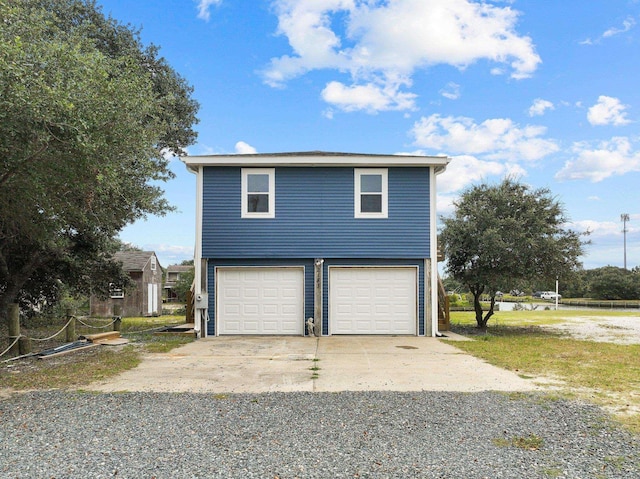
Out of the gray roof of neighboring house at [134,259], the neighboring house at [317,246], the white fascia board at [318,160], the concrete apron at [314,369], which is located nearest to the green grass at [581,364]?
the concrete apron at [314,369]

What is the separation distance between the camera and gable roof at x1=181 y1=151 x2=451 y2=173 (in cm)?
1193

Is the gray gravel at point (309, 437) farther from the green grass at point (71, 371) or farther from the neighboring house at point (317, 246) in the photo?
the neighboring house at point (317, 246)

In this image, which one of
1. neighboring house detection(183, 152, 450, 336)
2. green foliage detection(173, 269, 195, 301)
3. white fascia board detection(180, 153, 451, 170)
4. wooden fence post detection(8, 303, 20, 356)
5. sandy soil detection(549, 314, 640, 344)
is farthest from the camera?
green foliage detection(173, 269, 195, 301)

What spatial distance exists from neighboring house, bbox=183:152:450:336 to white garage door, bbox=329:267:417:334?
1.1 inches

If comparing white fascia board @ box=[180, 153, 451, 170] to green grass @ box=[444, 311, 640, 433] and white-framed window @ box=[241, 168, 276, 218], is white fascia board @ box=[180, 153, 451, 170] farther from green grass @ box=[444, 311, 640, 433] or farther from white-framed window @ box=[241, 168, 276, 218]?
green grass @ box=[444, 311, 640, 433]

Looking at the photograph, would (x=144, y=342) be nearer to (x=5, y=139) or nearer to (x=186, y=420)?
(x=5, y=139)

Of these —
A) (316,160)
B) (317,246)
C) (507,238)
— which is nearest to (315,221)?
(317,246)

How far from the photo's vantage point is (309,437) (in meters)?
4.28

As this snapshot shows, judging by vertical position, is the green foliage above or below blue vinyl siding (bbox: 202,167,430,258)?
below

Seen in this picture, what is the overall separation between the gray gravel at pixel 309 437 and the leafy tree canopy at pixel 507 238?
29.0 ft

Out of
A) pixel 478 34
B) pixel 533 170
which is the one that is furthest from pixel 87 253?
pixel 533 170

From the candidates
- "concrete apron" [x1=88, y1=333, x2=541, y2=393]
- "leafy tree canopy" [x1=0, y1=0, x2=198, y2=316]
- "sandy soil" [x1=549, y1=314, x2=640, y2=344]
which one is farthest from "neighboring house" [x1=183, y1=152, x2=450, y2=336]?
"sandy soil" [x1=549, y1=314, x2=640, y2=344]

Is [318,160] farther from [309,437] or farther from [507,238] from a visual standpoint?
[309,437]

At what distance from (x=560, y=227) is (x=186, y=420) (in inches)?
530
